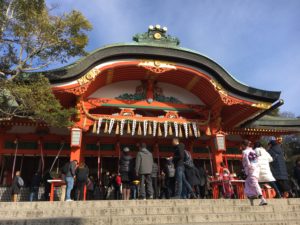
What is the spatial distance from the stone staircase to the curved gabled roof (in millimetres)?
6012

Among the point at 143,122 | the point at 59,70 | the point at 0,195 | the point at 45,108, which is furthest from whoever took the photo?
the point at 143,122

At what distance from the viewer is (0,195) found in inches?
456

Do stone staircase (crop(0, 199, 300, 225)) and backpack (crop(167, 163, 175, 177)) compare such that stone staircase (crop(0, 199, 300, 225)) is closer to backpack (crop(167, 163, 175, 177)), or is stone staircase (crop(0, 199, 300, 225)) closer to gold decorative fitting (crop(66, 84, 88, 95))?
backpack (crop(167, 163, 175, 177))

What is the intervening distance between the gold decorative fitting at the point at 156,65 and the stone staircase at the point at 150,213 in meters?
6.66

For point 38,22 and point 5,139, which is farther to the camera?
point 5,139

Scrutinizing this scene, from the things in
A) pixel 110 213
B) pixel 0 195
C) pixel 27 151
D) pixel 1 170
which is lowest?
pixel 110 213

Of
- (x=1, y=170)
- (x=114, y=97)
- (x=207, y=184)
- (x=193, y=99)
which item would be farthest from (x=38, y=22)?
(x=207, y=184)

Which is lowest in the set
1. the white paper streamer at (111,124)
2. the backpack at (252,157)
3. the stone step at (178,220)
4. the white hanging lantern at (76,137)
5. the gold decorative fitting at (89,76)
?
the stone step at (178,220)

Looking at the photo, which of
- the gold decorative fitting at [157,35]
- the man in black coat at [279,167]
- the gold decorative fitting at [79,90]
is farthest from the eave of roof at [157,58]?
the man in black coat at [279,167]

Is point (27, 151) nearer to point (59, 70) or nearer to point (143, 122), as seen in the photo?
point (59, 70)

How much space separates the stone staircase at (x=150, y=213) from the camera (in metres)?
5.32

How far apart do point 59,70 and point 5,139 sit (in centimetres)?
444

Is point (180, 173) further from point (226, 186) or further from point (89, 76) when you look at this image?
point (89, 76)

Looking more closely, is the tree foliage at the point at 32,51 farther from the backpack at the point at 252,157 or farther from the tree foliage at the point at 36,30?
the backpack at the point at 252,157
